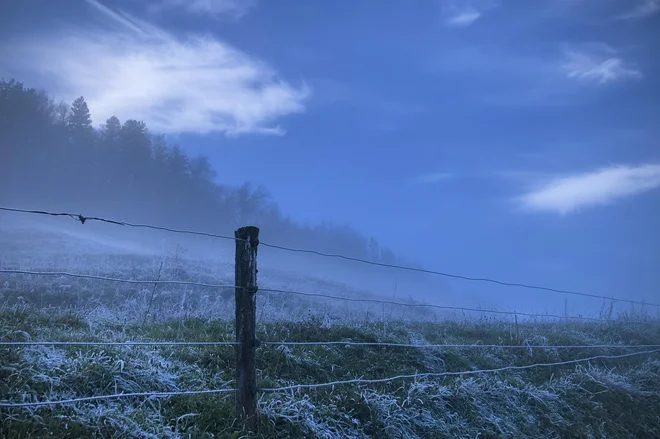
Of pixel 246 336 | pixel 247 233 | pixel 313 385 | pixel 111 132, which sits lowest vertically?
pixel 313 385

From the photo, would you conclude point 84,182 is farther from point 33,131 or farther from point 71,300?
point 71,300

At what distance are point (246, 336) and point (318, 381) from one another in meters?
2.40

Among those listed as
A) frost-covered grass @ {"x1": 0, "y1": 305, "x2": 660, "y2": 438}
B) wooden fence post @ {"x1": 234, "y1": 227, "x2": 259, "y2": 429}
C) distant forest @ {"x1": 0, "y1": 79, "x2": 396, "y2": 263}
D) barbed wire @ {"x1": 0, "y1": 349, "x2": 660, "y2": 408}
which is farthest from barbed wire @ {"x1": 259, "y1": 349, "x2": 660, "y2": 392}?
distant forest @ {"x1": 0, "y1": 79, "x2": 396, "y2": 263}

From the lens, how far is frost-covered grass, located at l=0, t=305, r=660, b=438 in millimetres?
5512

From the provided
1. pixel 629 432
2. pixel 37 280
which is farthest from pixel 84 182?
pixel 629 432

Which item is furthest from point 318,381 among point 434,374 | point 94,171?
point 94,171

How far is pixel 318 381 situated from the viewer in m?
7.77

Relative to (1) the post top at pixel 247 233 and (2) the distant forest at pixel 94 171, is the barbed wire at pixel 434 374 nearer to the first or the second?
(1) the post top at pixel 247 233

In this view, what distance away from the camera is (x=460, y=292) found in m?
92.0

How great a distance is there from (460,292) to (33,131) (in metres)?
70.3

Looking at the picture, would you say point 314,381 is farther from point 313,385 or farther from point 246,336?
point 246,336

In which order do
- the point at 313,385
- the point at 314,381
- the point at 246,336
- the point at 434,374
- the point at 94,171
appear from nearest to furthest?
the point at 246,336
the point at 313,385
the point at 314,381
the point at 434,374
the point at 94,171

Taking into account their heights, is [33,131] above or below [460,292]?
above

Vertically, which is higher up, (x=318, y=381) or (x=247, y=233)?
(x=247, y=233)
